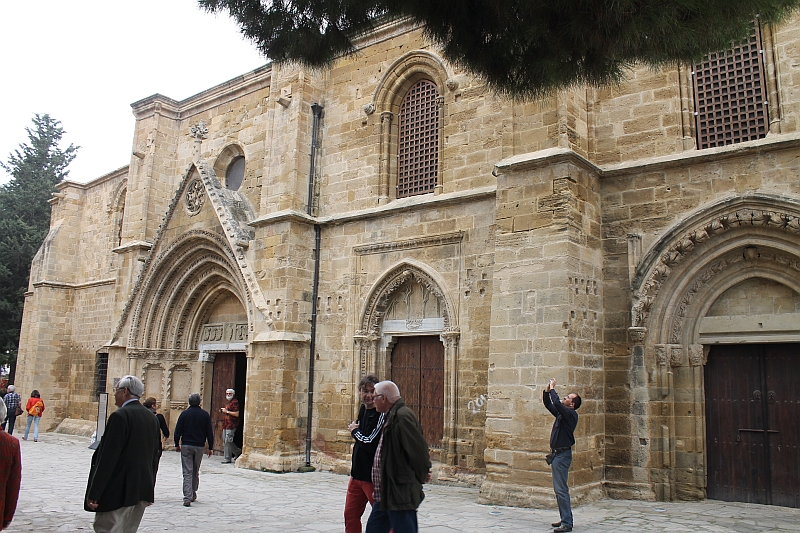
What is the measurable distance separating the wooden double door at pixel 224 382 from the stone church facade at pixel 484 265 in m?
0.06

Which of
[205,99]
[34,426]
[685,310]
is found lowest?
[34,426]

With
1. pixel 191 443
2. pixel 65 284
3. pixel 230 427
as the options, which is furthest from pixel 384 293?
pixel 65 284

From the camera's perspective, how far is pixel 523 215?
9.70 metres

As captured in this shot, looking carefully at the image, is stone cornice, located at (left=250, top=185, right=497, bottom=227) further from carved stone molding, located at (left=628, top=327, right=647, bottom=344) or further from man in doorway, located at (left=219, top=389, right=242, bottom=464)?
man in doorway, located at (left=219, top=389, right=242, bottom=464)

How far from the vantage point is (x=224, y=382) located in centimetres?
1552

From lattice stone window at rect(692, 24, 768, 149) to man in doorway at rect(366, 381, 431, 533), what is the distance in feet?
22.4

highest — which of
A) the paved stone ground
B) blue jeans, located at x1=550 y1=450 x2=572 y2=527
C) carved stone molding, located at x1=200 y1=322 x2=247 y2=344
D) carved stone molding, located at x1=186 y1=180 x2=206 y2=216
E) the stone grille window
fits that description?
carved stone molding, located at x1=186 y1=180 x2=206 y2=216

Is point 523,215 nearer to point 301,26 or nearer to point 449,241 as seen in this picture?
point 449,241

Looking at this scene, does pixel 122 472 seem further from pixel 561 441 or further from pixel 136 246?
pixel 136 246

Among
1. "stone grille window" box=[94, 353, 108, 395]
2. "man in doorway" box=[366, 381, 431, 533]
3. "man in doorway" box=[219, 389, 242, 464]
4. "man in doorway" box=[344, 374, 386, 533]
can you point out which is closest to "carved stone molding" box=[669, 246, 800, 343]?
"man in doorway" box=[344, 374, 386, 533]

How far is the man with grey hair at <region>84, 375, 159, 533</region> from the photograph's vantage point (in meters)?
5.07

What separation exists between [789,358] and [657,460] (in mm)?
2132

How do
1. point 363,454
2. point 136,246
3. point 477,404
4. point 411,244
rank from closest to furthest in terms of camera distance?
point 363,454 < point 477,404 < point 411,244 < point 136,246

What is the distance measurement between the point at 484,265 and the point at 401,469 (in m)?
6.32
